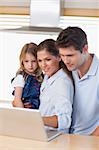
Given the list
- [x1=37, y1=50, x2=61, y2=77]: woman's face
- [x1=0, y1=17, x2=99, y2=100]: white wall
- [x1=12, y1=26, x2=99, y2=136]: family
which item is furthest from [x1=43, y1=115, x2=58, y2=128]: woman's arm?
[x1=0, y1=17, x2=99, y2=100]: white wall

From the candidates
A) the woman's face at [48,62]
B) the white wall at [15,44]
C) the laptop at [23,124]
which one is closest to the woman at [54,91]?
the woman's face at [48,62]

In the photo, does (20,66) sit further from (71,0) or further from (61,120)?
(61,120)

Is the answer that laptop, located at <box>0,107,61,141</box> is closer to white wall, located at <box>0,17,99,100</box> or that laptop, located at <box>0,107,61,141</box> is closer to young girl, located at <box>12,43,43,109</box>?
young girl, located at <box>12,43,43,109</box>

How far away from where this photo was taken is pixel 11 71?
302 centimetres

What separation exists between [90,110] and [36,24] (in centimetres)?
90

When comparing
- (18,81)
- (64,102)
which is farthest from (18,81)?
(64,102)

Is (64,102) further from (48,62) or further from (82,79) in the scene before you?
(48,62)

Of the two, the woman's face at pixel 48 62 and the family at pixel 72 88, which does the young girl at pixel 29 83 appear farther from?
the family at pixel 72 88

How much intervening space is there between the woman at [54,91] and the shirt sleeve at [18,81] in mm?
216

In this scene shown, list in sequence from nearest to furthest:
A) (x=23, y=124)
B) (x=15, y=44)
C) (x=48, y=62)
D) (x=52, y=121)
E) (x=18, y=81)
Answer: (x=23, y=124) < (x=52, y=121) < (x=48, y=62) < (x=18, y=81) < (x=15, y=44)

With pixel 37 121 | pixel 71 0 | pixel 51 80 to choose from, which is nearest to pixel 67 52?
pixel 51 80

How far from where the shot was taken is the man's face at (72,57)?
6.72 feet

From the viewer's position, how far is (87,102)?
1990mm

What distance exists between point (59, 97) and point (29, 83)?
715 millimetres
